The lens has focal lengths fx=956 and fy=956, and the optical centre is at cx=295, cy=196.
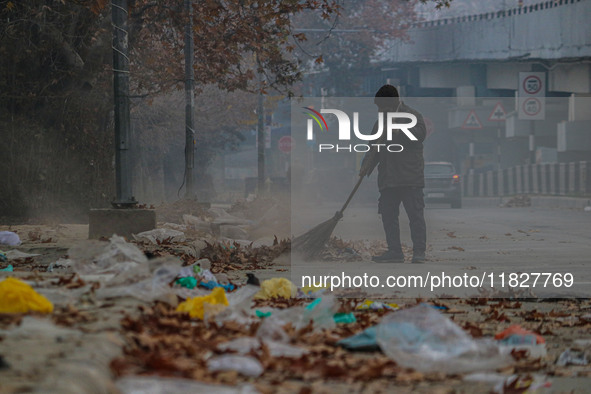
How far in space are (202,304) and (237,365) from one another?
156cm

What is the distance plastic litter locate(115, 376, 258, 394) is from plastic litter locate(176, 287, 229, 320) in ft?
5.92

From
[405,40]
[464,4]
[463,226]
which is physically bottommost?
[463,226]

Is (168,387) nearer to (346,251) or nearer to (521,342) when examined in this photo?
(521,342)

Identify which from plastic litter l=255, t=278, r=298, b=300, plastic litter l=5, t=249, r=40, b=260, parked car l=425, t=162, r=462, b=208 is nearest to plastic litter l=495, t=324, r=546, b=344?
plastic litter l=255, t=278, r=298, b=300

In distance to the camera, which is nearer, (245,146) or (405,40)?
(405,40)

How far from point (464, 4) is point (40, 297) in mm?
170446

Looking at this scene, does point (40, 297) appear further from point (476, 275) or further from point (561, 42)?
point (561, 42)

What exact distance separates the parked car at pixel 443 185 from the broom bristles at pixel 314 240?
17.7 metres

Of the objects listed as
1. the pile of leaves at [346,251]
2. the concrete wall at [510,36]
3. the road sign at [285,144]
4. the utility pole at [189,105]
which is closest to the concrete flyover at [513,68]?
the concrete wall at [510,36]

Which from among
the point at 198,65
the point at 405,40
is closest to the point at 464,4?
the point at 405,40

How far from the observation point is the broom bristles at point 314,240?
1248 centimetres

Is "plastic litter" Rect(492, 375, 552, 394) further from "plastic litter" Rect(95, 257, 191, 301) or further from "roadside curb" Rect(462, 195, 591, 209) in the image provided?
"roadside curb" Rect(462, 195, 591, 209)

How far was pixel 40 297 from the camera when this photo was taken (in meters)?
5.33

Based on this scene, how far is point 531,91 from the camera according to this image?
3259cm
